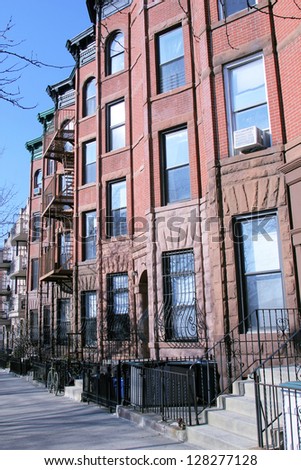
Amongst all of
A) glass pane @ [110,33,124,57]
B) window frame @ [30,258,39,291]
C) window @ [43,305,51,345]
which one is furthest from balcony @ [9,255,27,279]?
glass pane @ [110,33,124,57]

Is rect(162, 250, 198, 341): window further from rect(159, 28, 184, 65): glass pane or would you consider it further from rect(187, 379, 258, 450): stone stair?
rect(159, 28, 184, 65): glass pane

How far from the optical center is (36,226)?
30219mm

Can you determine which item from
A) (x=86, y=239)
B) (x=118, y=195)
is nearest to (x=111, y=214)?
(x=118, y=195)

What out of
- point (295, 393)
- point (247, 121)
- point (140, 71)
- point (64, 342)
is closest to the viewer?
point (295, 393)

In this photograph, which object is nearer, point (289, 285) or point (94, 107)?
point (289, 285)

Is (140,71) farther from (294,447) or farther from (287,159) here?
(294,447)

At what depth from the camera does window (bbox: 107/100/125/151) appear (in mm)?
16391

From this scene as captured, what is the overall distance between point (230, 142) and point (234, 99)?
1.03 m

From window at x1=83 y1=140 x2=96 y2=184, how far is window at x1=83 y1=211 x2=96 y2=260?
1365mm

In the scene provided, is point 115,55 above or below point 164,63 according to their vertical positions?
above

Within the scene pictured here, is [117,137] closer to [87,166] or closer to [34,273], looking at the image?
[87,166]

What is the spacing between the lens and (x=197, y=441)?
269 inches

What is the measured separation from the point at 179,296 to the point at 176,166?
10.9ft

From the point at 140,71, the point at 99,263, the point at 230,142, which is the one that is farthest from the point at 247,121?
the point at 99,263
